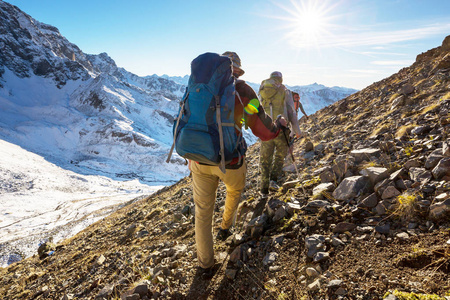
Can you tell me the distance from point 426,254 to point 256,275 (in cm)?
184

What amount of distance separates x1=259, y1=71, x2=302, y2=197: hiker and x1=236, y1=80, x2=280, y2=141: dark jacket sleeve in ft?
7.91

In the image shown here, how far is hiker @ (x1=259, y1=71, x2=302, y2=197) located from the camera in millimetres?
5648

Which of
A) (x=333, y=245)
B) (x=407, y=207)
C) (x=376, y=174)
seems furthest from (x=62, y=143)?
(x=407, y=207)

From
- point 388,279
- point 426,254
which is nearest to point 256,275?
point 388,279

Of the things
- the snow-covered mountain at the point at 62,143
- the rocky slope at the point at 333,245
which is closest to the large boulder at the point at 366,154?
the rocky slope at the point at 333,245

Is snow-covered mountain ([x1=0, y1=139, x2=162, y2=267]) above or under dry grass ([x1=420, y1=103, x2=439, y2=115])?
under

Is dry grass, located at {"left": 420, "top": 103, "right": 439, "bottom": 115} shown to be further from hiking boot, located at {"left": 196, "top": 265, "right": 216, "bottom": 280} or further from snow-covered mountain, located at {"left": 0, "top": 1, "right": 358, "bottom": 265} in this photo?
snow-covered mountain, located at {"left": 0, "top": 1, "right": 358, "bottom": 265}

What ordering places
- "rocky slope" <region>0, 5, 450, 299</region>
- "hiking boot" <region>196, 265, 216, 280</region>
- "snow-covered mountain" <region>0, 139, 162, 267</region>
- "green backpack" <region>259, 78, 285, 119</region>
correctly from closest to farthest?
1. "rocky slope" <region>0, 5, 450, 299</region>
2. "hiking boot" <region>196, 265, 216, 280</region>
3. "green backpack" <region>259, 78, 285, 119</region>
4. "snow-covered mountain" <region>0, 139, 162, 267</region>

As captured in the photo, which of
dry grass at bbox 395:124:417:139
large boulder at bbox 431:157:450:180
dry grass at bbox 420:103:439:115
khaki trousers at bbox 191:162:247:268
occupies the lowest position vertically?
khaki trousers at bbox 191:162:247:268

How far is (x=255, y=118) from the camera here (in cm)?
313

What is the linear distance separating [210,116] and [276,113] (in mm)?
3886

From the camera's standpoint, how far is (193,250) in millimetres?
3922

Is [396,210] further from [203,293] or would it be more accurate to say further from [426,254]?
[203,293]

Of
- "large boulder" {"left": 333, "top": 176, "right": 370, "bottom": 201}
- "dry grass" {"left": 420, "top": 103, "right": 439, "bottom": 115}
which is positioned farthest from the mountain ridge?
"large boulder" {"left": 333, "top": 176, "right": 370, "bottom": 201}
